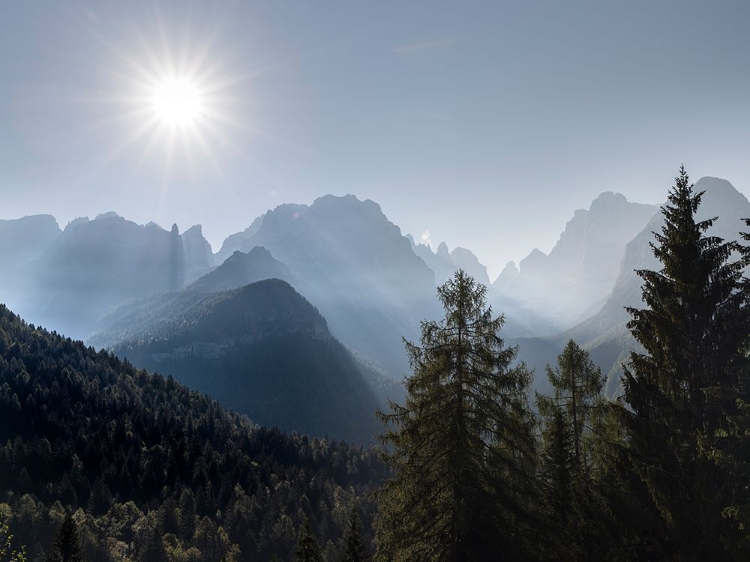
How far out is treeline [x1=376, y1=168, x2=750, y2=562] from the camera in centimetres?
1681

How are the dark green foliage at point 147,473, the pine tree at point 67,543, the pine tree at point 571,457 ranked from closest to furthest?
the pine tree at point 571,457, the pine tree at point 67,543, the dark green foliage at point 147,473

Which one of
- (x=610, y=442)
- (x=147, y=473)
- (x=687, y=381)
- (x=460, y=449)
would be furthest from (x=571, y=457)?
(x=147, y=473)

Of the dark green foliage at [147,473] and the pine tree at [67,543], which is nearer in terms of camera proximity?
the pine tree at [67,543]

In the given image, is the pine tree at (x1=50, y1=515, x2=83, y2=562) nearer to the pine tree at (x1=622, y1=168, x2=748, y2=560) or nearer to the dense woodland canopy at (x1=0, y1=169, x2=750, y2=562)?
the dense woodland canopy at (x1=0, y1=169, x2=750, y2=562)

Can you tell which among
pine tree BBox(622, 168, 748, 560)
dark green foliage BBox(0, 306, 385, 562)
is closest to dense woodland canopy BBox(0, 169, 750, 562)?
pine tree BBox(622, 168, 748, 560)

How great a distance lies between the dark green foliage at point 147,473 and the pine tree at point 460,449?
297ft

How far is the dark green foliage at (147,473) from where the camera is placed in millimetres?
106000

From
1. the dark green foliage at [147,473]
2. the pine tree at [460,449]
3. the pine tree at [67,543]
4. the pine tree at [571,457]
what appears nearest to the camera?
the pine tree at [460,449]

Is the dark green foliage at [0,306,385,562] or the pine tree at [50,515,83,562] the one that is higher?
the dark green foliage at [0,306,385,562]

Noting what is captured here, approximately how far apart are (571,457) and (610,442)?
332 inches

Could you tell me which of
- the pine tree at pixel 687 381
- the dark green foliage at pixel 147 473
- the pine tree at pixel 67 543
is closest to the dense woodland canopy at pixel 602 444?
the pine tree at pixel 687 381

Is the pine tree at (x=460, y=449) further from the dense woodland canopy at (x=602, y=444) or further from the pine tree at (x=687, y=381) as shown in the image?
the pine tree at (x=687, y=381)

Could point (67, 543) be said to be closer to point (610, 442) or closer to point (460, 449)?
point (460, 449)

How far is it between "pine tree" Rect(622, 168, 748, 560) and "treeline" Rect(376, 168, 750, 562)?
0.14 ft
